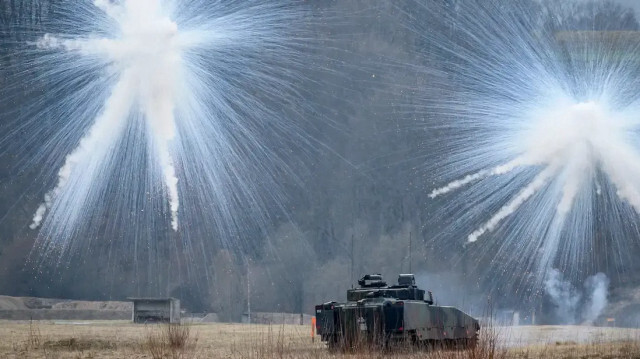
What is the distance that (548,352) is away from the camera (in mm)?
24500

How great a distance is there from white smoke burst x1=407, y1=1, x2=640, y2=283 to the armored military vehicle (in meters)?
19.2

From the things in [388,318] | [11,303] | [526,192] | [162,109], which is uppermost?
[162,109]

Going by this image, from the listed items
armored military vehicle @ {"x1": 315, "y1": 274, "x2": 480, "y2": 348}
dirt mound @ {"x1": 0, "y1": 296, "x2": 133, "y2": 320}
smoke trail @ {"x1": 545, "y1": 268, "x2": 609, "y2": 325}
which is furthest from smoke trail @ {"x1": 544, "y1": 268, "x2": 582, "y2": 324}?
armored military vehicle @ {"x1": 315, "y1": 274, "x2": 480, "y2": 348}

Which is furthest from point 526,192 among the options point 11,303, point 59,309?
point 11,303

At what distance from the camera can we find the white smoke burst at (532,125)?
152 feet

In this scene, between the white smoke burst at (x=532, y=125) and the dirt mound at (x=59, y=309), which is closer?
the white smoke burst at (x=532, y=125)

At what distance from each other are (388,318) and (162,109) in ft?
64.6

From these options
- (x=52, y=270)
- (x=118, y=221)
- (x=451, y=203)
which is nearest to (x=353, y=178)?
(x=451, y=203)

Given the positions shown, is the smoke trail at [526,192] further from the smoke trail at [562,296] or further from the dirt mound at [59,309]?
the dirt mound at [59,309]

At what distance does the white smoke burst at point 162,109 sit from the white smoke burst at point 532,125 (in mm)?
12916

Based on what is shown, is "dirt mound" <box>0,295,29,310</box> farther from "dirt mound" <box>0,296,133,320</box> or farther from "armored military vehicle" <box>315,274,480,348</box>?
"armored military vehicle" <box>315,274,480,348</box>

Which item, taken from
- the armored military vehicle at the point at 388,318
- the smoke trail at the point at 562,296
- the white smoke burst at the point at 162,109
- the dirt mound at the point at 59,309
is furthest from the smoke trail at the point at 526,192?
the dirt mound at the point at 59,309

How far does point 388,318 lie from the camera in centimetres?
2588

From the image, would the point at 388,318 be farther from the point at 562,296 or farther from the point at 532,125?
the point at 562,296
